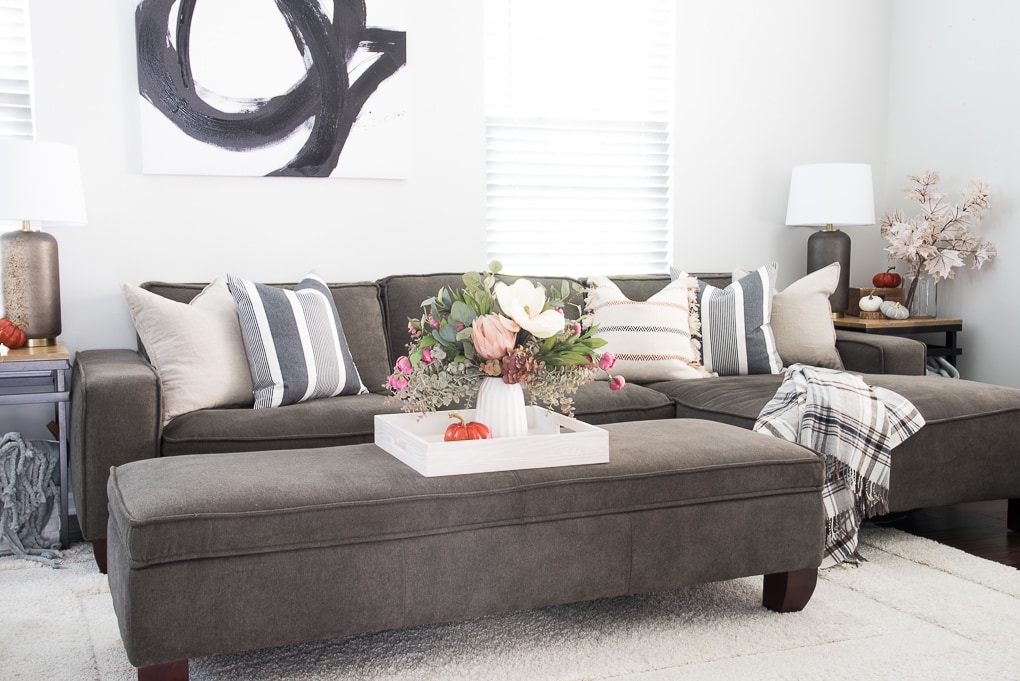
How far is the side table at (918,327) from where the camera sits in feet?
13.6

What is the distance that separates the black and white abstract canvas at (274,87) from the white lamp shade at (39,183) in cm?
46

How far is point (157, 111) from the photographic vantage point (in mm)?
3535

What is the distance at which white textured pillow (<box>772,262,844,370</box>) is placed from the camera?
12.4 feet

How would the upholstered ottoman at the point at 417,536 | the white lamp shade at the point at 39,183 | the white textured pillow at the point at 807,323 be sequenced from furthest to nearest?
the white textured pillow at the point at 807,323
the white lamp shade at the point at 39,183
the upholstered ottoman at the point at 417,536

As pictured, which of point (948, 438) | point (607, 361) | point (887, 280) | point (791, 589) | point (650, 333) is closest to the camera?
point (607, 361)

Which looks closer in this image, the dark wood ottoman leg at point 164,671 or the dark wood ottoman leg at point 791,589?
the dark wood ottoman leg at point 164,671

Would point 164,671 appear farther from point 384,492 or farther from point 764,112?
point 764,112

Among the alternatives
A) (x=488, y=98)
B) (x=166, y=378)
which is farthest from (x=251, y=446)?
(x=488, y=98)

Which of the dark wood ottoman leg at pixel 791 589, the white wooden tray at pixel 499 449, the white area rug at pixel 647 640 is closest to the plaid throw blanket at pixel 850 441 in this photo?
the white area rug at pixel 647 640

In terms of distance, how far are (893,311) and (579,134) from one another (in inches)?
64.4

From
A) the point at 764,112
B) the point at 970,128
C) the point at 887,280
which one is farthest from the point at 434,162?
the point at 970,128

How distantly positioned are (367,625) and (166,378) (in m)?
1.33

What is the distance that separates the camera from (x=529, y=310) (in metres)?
2.14

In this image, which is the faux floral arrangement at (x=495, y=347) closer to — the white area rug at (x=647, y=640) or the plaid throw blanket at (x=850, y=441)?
the white area rug at (x=647, y=640)
